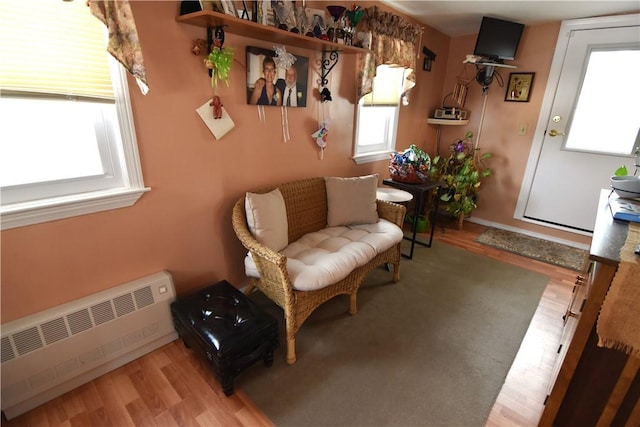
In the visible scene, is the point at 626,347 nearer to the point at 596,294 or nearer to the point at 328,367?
the point at 596,294

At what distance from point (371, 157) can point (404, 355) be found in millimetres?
1956

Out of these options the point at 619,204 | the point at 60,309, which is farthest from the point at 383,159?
the point at 60,309

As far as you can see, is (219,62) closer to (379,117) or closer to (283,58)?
(283,58)

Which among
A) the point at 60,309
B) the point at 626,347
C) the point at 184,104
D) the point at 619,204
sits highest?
the point at 184,104

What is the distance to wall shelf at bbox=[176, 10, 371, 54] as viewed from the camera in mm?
1507

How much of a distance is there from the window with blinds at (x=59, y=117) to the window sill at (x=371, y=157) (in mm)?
1952

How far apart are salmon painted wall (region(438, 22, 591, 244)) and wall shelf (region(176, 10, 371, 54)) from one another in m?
2.05

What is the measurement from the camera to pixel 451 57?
377cm

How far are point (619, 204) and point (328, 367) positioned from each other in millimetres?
1755

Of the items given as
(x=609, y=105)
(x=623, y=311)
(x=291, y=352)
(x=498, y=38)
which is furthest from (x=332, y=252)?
(x=609, y=105)

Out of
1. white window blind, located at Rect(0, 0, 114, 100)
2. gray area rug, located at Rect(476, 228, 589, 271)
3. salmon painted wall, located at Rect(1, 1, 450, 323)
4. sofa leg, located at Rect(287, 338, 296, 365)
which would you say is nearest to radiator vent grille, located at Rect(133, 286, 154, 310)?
salmon painted wall, located at Rect(1, 1, 450, 323)

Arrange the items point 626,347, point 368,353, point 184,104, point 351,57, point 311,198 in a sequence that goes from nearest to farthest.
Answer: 1. point 626,347
2. point 184,104
3. point 368,353
4. point 311,198
5. point 351,57

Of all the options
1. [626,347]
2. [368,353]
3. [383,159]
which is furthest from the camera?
[383,159]

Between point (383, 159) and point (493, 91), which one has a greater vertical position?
point (493, 91)
